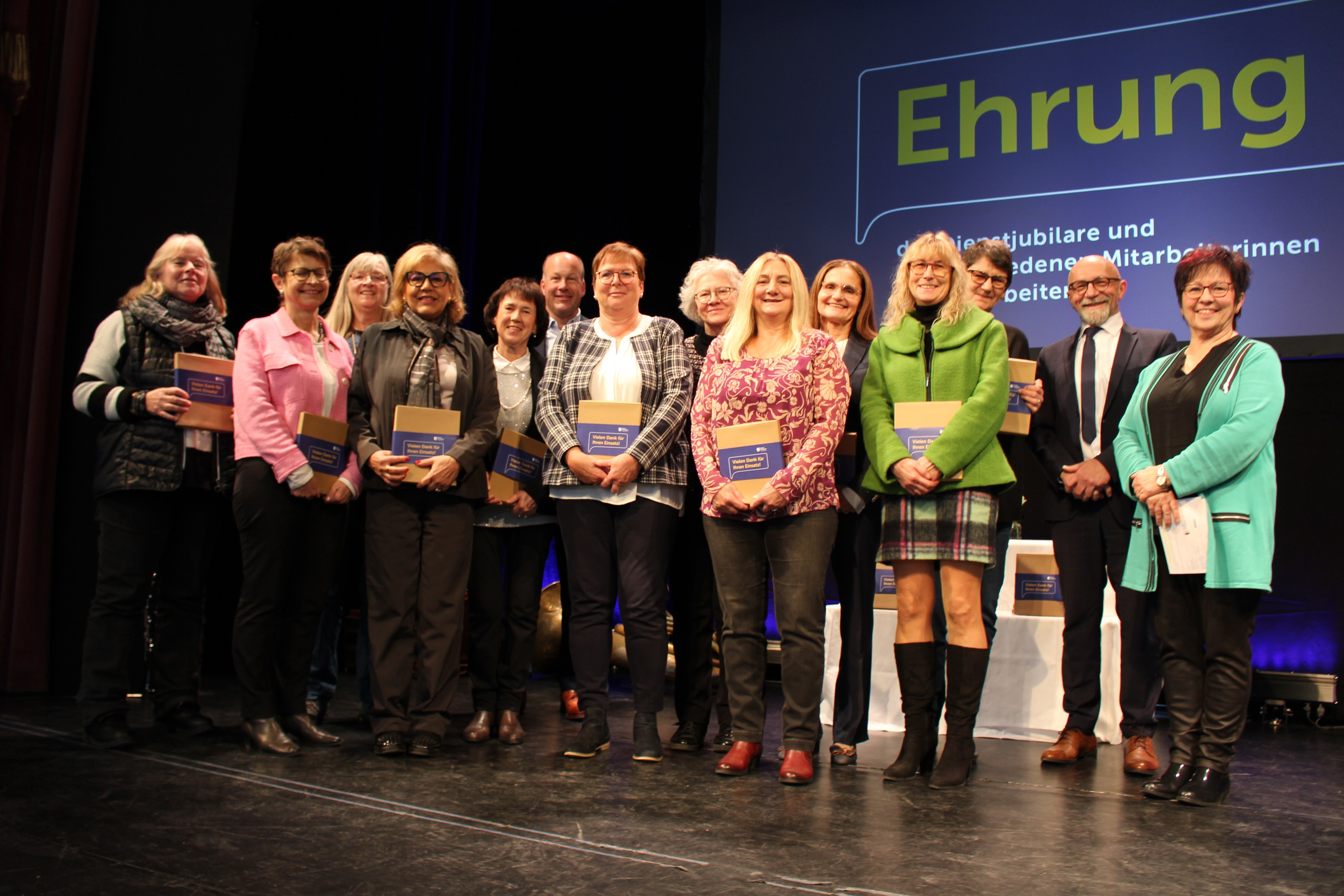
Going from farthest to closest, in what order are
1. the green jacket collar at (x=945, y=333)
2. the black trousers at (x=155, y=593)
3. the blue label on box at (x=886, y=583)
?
the blue label on box at (x=886, y=583) → the black trousers at (x=155, y=593) → the green jacket collar at (x=945, y=333)

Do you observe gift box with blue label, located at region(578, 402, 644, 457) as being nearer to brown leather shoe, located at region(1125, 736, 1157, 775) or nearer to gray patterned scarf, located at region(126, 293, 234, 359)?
gray patterned scarf, located at region(126, 293, 234, 359)

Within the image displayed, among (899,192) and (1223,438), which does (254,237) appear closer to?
(899,192)

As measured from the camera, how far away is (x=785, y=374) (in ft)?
8.98

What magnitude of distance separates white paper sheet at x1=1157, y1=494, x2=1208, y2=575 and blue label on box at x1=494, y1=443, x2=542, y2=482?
193 centimetres

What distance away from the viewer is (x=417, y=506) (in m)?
2.98

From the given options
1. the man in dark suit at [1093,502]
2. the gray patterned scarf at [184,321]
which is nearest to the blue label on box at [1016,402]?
the man in dark suit at [1093,502]

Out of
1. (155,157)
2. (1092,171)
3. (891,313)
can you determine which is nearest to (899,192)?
(1092,171)

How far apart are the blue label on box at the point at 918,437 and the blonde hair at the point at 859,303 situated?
1.68 ft

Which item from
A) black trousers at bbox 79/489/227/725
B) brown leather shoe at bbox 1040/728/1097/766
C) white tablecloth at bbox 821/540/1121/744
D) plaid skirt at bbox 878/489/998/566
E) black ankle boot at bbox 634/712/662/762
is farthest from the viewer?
white tablecloth at bbox 821/540/1121/744

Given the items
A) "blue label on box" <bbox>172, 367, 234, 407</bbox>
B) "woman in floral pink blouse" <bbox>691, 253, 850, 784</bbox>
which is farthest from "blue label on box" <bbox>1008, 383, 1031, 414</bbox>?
"blue label on box" <bbox>172, 367, 234, 407</bbox>

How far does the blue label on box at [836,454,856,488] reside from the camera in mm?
2977

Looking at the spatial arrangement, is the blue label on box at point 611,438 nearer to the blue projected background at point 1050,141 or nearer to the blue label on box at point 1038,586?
the blue label on box at point 1038,586

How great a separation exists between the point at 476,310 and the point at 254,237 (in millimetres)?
1833

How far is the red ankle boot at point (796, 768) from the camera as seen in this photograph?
258cm
